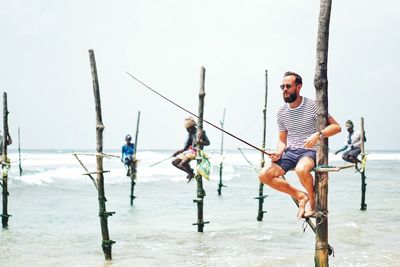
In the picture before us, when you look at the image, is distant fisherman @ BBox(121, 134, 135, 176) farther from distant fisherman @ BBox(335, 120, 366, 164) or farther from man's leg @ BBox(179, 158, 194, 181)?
distant fisherman @ BBox(335, 120, 366, 164)

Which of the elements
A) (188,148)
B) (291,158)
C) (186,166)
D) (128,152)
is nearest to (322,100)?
(291,158)

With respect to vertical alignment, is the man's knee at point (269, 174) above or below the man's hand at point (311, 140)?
below

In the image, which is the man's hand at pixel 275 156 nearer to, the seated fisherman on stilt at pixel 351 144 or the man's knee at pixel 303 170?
the man's knee at pixel 303 170

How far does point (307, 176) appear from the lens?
5598 mm

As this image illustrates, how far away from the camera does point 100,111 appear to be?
9.31 m

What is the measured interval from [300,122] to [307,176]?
2.12 feet

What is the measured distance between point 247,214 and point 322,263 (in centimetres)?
1205

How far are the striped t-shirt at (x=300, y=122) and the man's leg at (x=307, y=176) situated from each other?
0.23 meters

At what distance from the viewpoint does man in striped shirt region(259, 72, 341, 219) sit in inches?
225

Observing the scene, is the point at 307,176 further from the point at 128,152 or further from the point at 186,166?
the point at 128,152

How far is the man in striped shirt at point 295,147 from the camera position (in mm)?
5703

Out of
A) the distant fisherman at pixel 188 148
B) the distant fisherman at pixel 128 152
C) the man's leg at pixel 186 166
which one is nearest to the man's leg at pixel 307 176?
the distant fisherman at pixel 188 148

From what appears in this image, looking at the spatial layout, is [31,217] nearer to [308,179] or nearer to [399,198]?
[308,179]

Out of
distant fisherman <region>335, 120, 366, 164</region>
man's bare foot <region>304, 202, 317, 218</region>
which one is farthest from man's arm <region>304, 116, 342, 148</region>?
distant fisherman <region>335, 120, 366, 164</region>
